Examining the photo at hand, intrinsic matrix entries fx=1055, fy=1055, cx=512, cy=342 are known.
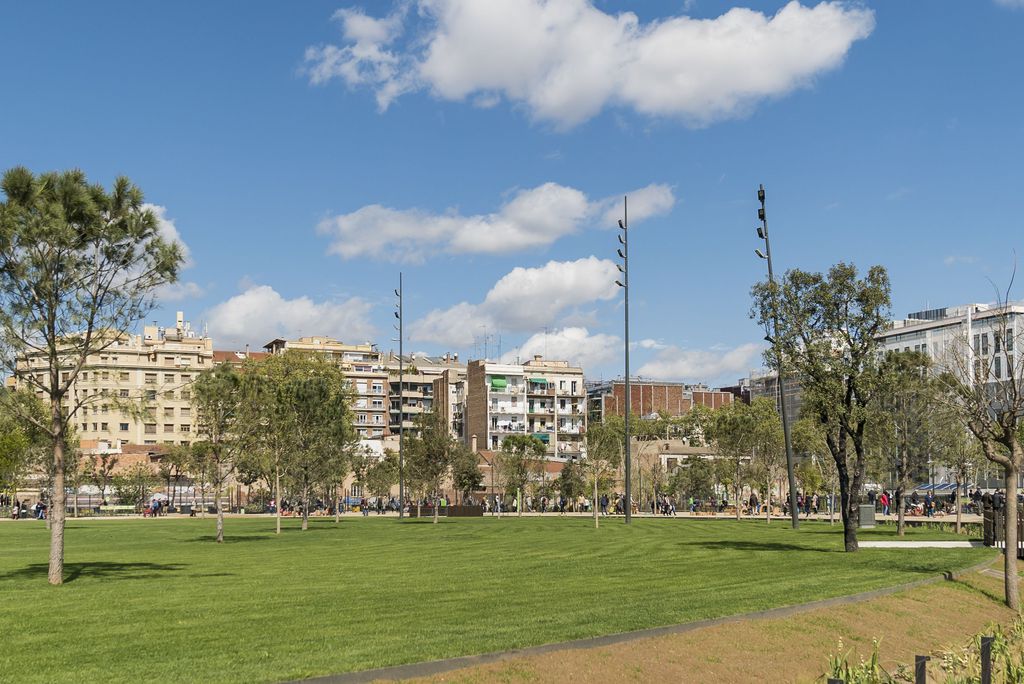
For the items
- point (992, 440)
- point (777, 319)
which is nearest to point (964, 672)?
point (992, 440)

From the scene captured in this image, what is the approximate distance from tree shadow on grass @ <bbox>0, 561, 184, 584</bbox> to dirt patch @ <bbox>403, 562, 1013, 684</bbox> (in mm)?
15385

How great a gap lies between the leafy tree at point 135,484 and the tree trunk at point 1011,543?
8341cm

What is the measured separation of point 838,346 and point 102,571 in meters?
22.7

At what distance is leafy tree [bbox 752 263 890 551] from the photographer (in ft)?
106

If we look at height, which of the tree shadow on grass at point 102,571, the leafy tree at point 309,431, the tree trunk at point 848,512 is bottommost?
the tree shadow on grass at point 102,571

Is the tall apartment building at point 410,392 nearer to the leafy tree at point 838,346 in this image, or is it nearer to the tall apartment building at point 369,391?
the tall apartment building at point 369,391

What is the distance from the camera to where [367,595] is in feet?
69.6

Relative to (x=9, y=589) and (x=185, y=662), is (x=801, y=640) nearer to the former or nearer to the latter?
(x=185, y=662)

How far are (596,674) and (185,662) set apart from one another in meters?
5.39

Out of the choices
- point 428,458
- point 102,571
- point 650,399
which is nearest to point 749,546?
point 102,571

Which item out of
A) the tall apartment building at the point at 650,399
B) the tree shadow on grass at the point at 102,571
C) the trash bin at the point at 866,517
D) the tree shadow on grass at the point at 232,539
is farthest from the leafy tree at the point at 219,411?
the tall apartment building at the point at 650,399

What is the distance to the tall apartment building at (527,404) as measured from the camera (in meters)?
150

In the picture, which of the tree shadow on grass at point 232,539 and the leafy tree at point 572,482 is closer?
the tree shadow on grass at point 232,539

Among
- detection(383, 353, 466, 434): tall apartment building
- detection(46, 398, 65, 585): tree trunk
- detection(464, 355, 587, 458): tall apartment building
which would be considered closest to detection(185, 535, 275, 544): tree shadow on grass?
detection(46, 398, 65, 585): tree trunk
